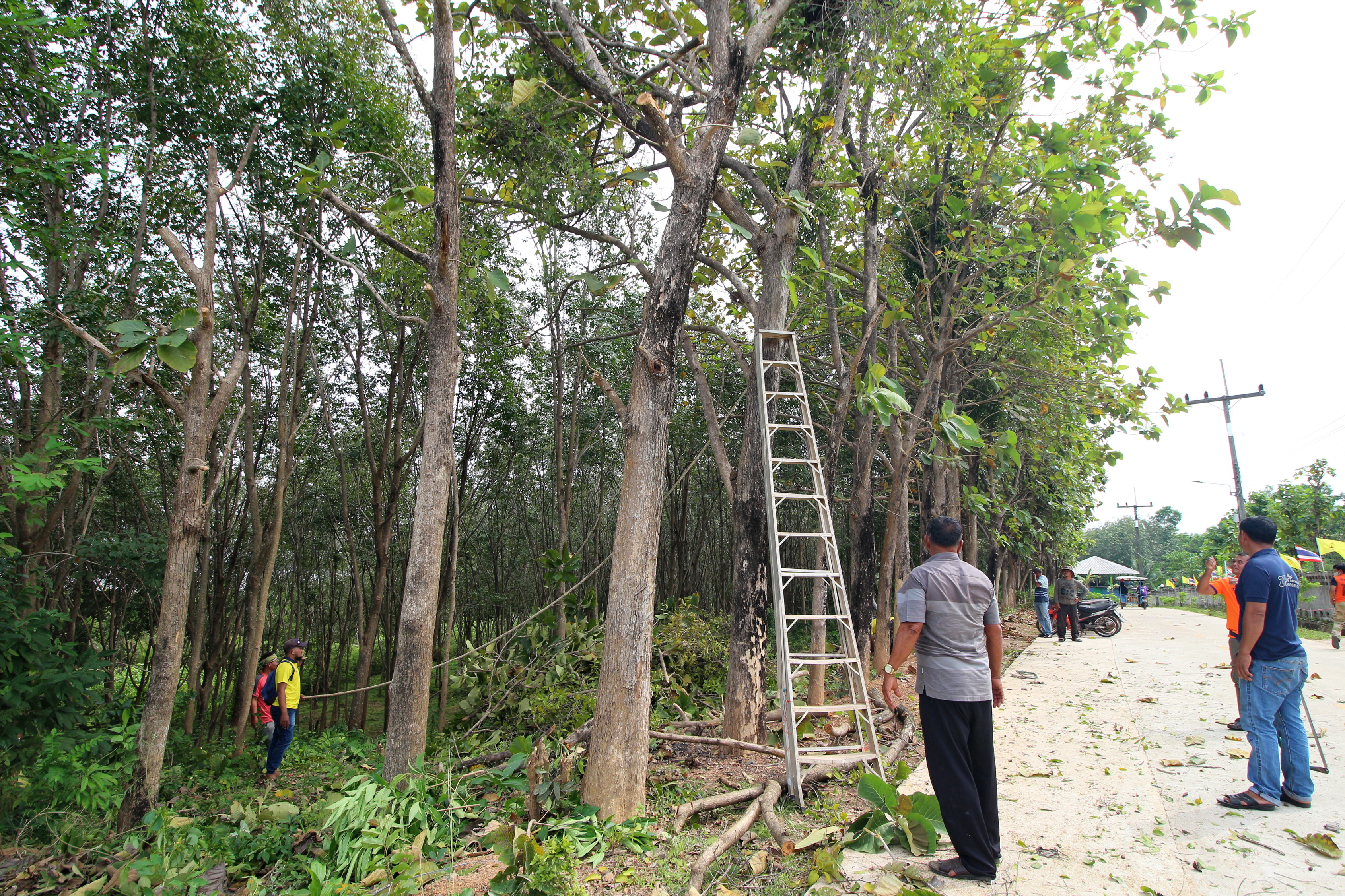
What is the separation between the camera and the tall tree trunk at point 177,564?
398 cm

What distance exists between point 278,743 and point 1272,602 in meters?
7.63

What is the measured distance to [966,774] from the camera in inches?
111

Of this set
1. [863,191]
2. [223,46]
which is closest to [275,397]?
[223,46]

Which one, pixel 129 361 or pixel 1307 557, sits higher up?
pixel 129 361

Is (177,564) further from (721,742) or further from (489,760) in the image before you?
(721,742)

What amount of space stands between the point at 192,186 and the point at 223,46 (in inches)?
58.0

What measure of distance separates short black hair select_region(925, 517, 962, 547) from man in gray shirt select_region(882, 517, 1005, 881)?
24 mm

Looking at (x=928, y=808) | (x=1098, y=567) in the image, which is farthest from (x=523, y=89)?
(x=1098, y=567)

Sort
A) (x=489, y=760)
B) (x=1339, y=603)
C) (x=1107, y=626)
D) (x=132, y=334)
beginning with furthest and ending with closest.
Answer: (x=1107, y=626), (x=1339, y=603), (x=489, y=760), (x=132, y=334)

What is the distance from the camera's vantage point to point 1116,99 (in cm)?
648

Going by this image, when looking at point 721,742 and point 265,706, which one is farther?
point 265,706

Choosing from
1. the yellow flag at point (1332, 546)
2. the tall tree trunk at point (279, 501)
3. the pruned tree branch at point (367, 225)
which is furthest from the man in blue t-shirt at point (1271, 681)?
the tall tree trunk at point (279, 501)

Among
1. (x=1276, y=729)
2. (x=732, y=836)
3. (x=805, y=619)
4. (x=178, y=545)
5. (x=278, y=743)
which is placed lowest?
(x=278, y=743)

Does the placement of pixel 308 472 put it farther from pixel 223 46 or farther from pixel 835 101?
pixel 835 101
